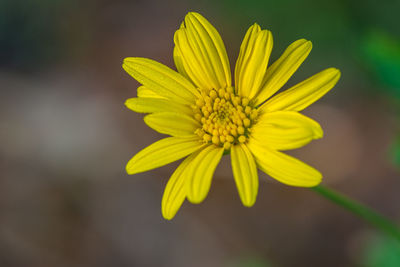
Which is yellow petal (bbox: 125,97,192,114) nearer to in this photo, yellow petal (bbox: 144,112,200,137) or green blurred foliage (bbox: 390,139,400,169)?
yellow petal (bbox: 144,112,200,137)

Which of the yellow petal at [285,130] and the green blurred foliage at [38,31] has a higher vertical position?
the green blurred foliage at [38,31]

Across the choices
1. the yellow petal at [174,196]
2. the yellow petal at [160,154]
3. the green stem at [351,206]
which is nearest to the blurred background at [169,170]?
the green stem at [351,206]

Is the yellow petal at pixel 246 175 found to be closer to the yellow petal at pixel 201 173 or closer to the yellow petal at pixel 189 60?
the yellow petal at pixel 201 173

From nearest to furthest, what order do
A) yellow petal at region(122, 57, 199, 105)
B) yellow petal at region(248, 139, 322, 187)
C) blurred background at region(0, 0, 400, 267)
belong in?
1. yellow petal at region(248, 139, 322, 187)
2. yellow petal at region(122, 57, 199, 105)
3. blurred background at region(0, 0, 400, 267)

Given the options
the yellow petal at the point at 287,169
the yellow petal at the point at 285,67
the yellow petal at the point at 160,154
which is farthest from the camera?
the yellow petal at the point at 285,67

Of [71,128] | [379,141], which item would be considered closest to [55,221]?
[71,128]

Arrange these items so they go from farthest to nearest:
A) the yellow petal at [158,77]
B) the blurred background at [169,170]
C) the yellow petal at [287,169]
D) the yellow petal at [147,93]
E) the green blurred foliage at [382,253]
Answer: the blurred background at [169,170], the green blurred foliage at [382,253], the yellow petal at [147,93], the yellow petal at [158,77], the yellow petal at [287,169]

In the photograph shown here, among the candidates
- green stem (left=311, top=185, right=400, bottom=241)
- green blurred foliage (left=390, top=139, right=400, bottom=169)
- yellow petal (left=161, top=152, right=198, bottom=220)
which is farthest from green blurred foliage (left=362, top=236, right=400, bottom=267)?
yellow petal (left=161, top=152, right=198, bottom=220)
